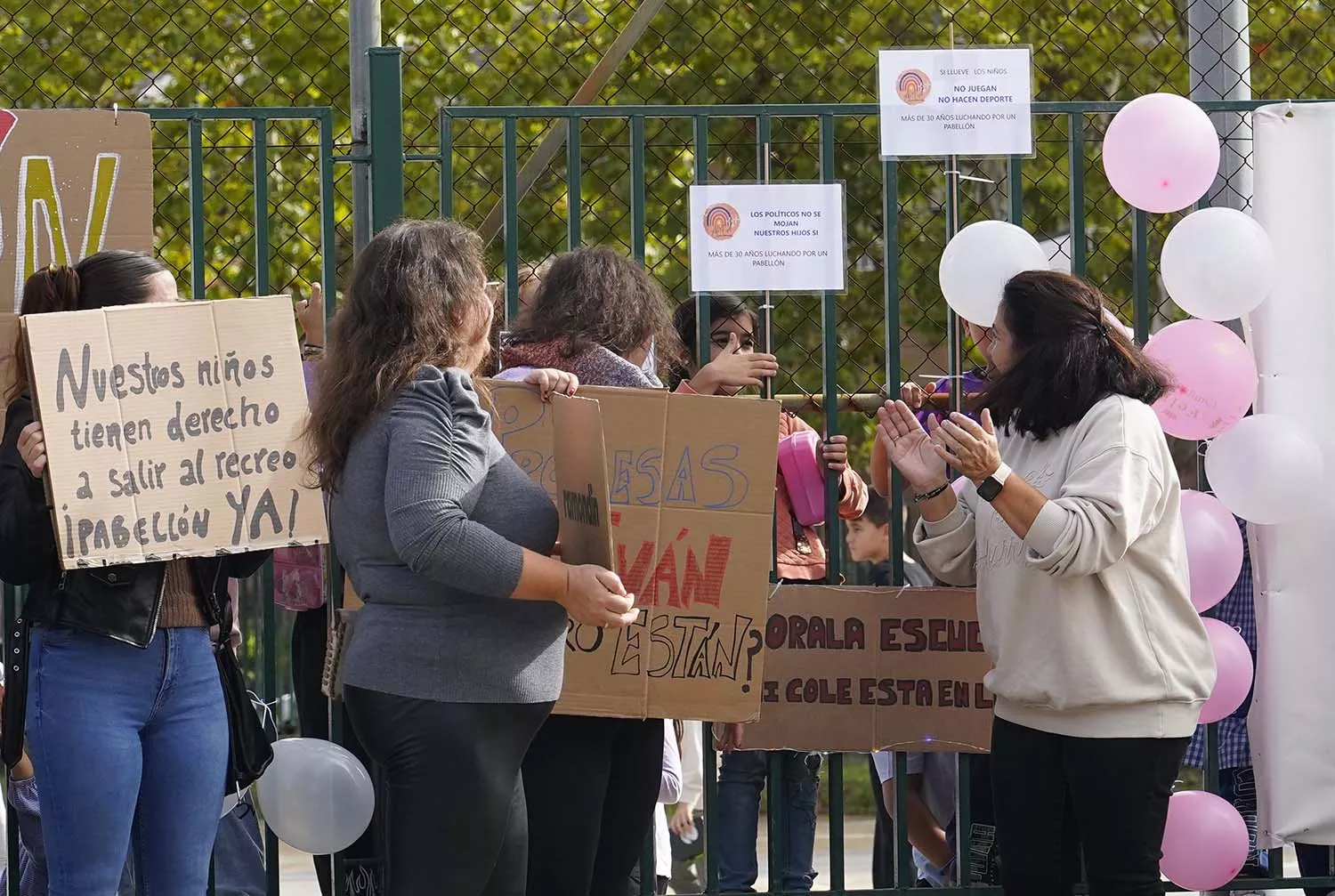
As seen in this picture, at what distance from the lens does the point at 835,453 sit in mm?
4234

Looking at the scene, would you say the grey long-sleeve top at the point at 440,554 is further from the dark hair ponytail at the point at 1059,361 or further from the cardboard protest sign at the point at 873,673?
the cardboard protest sign at the point at 873,673

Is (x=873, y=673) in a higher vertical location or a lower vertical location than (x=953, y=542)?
lower

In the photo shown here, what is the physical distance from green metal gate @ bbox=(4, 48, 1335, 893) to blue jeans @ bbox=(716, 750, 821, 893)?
0.11 meters

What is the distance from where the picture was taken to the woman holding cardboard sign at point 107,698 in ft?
10.2

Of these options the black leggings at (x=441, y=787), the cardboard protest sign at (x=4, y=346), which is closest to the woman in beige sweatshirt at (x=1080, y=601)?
the black leggings at (x=441, y=787)

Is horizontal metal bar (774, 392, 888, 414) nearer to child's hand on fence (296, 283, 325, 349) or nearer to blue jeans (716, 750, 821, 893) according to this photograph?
blue jeans (716, 750, 821, 893)

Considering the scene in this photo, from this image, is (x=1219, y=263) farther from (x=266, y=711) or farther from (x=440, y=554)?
(x=266, y=711)

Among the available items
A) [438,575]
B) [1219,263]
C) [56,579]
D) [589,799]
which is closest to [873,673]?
[589,799]

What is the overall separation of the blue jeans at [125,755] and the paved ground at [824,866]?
340 cm

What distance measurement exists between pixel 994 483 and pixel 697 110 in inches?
52.7

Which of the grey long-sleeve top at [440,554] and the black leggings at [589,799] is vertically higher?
the grey long-sleeve top at [440,554]

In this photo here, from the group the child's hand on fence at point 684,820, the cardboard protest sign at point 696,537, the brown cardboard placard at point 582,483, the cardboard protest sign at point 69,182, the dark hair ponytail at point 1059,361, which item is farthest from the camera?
the child's hand on fence at point 684,820

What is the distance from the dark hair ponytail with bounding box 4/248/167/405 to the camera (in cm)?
334

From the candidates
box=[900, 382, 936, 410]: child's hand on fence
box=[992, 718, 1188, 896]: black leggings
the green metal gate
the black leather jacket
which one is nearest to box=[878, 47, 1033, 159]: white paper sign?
the green metal gate
